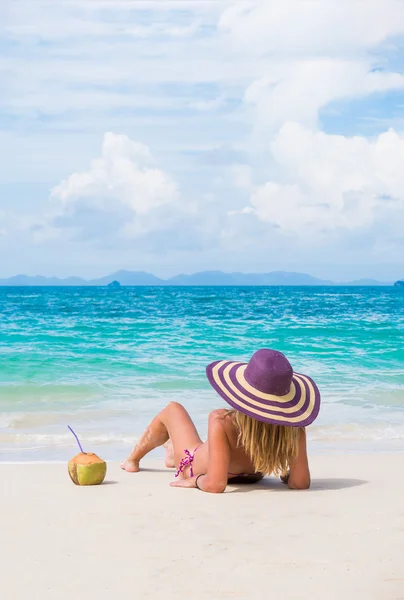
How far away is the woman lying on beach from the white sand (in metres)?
0.14

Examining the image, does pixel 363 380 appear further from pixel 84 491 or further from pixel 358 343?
pixel 84 491

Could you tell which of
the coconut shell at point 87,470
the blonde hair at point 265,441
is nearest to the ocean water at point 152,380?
the coconut shell at point 87,470

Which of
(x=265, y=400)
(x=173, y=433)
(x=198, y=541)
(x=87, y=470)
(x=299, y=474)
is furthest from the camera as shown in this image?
(x=173, y=433)

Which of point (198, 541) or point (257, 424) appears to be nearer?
point (198, 541)

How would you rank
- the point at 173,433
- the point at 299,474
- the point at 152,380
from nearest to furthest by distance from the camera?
the point at 299,474 < the point at 173,433 < the point at 152,380

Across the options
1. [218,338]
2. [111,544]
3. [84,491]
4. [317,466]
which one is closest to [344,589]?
[111,544]

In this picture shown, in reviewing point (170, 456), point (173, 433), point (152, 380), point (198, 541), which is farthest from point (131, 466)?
point (152, 380)

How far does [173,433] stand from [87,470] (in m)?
0.64

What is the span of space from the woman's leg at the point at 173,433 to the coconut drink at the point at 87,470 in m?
0.50

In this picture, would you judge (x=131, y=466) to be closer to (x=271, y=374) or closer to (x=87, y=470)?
(x=87, y=470)

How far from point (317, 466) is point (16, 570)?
3.15 m

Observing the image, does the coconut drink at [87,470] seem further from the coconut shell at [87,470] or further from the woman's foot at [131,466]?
the woman's foot at [131,466]

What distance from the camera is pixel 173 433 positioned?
17.3 ft

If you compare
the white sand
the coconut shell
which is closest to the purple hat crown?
the white sand
